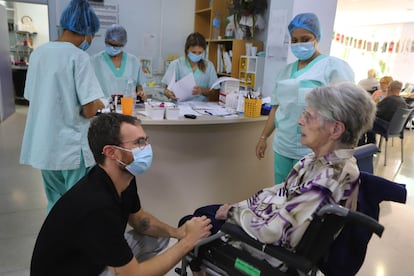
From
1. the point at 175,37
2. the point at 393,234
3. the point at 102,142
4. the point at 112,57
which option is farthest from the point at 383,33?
the point at 102,142

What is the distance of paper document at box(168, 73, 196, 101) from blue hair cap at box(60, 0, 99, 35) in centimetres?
107

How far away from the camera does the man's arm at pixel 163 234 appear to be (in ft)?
3.50

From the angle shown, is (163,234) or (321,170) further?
(163,234)

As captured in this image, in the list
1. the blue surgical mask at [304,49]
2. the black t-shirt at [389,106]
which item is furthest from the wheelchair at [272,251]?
the black t-shirt at [389,106]

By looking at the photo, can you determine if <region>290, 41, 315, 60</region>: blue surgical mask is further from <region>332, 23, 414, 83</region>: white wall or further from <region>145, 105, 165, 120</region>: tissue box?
<region>332, 23, 414, 83</region>: white wall

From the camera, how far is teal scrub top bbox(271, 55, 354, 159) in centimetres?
182

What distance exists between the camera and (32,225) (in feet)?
7.72

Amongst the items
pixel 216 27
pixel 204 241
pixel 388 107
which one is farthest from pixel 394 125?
pixel 204 241

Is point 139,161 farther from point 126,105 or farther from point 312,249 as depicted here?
point 126,105

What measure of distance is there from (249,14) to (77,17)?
74.9 inches

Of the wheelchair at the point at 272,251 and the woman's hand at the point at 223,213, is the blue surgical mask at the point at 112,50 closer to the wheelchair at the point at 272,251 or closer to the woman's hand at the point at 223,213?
the woman's hand at the point at 223,213

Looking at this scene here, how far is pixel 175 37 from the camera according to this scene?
168 inches

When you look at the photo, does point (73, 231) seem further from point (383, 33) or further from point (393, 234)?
point (383, 33)

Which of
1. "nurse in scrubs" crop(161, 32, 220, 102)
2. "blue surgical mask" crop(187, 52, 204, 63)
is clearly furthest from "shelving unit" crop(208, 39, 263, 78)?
"blue surgical mask" crop(187, 52, 204, 63)
